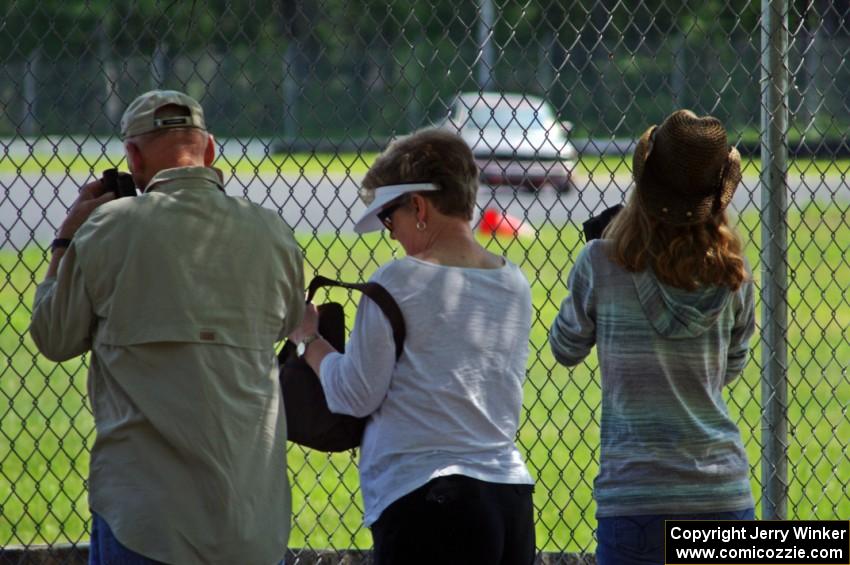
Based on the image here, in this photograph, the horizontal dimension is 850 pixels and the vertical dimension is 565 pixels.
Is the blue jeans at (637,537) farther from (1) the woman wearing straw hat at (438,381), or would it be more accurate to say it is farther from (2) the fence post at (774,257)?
(2) the fence post at (774,257)

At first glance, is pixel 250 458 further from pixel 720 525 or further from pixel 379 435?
pixel 720 525

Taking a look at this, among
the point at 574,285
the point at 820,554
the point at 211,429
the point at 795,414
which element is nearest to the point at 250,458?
the point at 211,429

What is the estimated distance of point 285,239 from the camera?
2.87 m

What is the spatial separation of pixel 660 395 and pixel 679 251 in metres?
0.37

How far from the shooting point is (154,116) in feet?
9.37

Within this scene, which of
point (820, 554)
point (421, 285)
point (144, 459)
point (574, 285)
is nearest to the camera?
point (144, 459)

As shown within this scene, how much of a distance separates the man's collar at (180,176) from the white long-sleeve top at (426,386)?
48 cm

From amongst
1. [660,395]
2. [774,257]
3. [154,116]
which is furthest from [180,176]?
[774,257]

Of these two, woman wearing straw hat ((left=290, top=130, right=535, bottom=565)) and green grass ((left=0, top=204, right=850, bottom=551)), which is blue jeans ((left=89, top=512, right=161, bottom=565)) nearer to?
woman wearing straw hat ((left=290, top=130, right=535, bottom=565))

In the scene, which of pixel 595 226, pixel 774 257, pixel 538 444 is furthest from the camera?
pixel 538 444

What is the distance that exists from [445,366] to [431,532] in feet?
1.31

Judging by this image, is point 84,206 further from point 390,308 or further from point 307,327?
point 390,308

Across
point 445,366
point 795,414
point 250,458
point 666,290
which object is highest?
point 666,290

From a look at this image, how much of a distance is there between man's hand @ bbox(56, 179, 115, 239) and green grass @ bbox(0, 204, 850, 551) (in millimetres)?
1032
